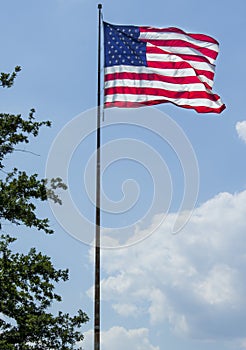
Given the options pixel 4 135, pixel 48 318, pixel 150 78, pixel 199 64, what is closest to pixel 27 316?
pixel 48 318

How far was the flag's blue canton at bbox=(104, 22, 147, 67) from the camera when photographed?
2055cm

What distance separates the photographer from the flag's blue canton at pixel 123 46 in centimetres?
2055

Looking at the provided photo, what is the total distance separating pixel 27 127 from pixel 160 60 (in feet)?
25.1

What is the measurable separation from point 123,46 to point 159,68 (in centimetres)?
159

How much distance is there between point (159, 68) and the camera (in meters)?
20.7

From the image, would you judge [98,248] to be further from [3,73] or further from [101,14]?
[3,73]

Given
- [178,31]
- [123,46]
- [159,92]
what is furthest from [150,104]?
[178,31]

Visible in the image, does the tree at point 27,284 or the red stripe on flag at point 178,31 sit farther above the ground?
the red stripe on flag at point 178,31

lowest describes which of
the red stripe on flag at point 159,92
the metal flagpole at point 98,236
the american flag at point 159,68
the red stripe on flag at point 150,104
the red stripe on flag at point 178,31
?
the metal flagpole at point 98,236

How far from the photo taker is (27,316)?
2236 cm

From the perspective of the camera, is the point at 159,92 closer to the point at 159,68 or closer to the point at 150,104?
the point at 150,104

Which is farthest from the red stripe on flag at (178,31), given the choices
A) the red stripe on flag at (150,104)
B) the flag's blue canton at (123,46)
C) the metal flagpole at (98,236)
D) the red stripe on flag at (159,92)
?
the red stripe on flag at (150,104)

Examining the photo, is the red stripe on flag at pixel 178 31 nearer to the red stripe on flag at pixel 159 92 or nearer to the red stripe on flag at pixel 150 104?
the red stripe on flag at pixel 159 92

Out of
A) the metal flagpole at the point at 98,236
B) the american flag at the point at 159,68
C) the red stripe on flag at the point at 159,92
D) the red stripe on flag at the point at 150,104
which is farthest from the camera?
the american flag at the point at 159,68
